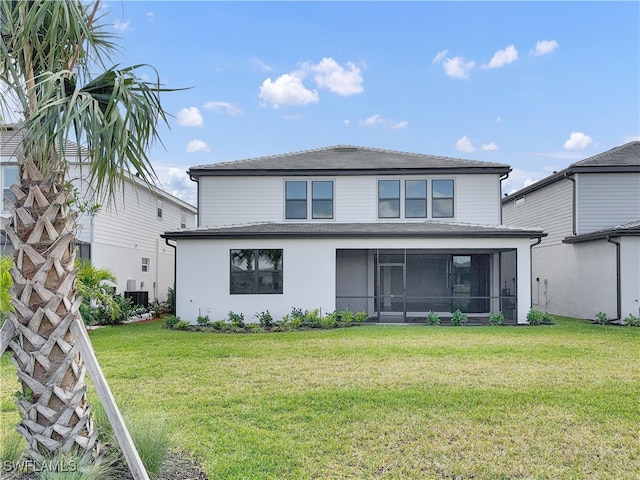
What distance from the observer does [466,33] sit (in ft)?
47.1

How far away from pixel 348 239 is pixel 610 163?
10511 millimetres

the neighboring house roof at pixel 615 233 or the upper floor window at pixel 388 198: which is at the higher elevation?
the upper floor window at pixel 388 198

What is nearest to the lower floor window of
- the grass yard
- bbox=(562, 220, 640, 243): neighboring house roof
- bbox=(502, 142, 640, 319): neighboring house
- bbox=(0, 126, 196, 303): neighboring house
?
bbox=(0, 126, 196, 303): neighboring house

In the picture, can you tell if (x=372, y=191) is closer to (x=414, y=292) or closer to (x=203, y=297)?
(x=414, y=292)

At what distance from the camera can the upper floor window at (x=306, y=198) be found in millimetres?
17125

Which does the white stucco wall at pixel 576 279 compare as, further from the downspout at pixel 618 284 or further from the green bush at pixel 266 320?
the green bush at pixel 266 320

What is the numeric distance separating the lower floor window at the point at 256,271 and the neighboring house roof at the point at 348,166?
3.38 meters

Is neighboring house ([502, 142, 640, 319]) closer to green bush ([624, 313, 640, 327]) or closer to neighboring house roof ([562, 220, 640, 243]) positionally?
neighboring house roof ([562, 220, 640, 243])

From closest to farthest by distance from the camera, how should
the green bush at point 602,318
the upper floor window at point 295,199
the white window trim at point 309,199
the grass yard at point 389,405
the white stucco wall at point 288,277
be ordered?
the grass yard at point 389,405 → the white stucco wall at point 288,277 → the green bush at point 602,318 → the white window trim at point 309,199 → the upper floor window at point 295,199

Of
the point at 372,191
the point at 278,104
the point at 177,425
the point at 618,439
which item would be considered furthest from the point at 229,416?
the point at 278,104

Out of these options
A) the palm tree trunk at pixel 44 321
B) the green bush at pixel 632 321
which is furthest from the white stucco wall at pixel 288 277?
the palm tree trunk at pixel 44 321

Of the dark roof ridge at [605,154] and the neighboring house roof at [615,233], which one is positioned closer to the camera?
the neighboring house roof at [615,233]

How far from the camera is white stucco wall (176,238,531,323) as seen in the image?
14875 millimetres

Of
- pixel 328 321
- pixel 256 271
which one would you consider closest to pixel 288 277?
pixel 256 271
